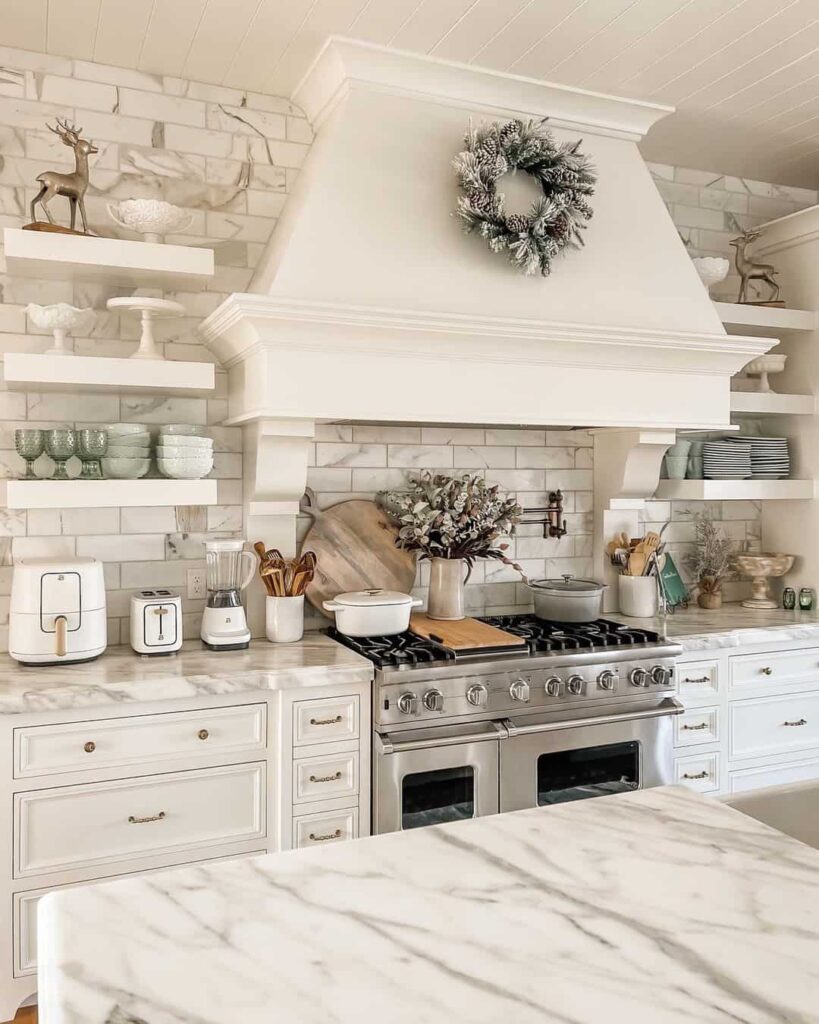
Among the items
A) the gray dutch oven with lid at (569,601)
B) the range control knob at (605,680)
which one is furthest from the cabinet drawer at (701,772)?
the gray dutch oven with lid at (569,601)

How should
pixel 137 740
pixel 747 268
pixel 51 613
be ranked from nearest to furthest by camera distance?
1. pixel 137 740
2. pixel 51 613
3. pixel 747 268

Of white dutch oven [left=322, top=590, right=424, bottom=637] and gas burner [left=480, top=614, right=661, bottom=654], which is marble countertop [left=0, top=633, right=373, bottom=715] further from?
gas burner [left=480, top=614, right=661, bottom=654]

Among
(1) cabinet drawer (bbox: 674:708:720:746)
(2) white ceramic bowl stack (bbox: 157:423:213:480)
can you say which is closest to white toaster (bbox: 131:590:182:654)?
(2) white ceramic bowl stack (bbox: 157:423:213:480)

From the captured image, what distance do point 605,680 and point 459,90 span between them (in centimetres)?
211

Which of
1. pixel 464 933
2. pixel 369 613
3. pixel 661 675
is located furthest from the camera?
pixel 661 675

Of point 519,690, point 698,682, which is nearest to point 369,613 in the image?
point 519,690

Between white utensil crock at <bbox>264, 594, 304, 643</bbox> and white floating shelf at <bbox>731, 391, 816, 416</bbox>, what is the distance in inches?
79.8

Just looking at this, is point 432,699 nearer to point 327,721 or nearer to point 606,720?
point 327,721

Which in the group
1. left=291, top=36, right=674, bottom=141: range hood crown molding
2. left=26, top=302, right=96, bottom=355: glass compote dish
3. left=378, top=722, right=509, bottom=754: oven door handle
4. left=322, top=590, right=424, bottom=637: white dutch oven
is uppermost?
left=291, top=36, right=674, bottom=141: range hood crown molding

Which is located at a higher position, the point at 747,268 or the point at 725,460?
the point at 747,268

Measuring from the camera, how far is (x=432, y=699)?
8.88ft

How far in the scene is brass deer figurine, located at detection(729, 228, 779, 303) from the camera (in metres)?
3.77

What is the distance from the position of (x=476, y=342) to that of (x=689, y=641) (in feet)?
4.42

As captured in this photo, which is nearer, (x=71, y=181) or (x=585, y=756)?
(x=71, y=181)
